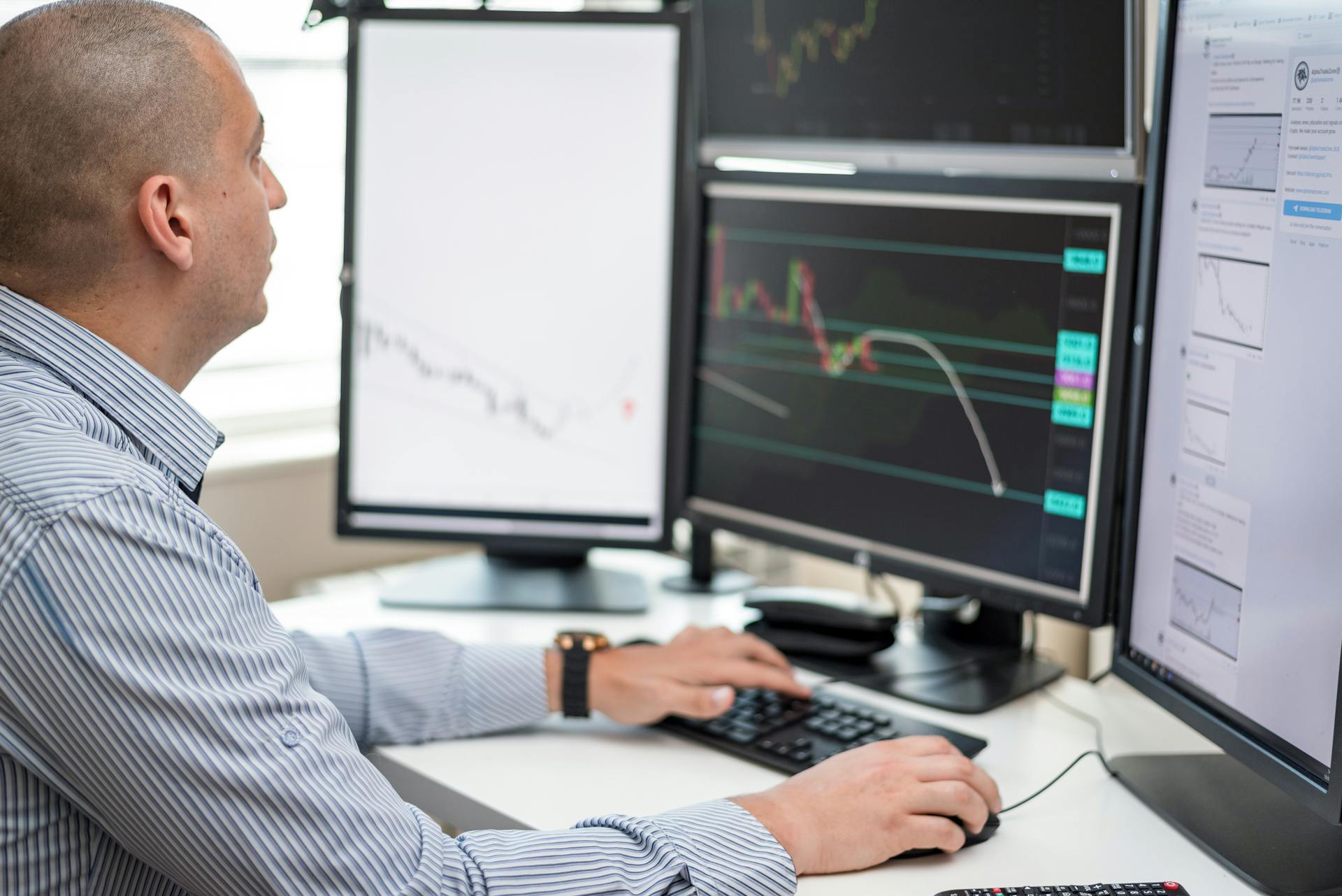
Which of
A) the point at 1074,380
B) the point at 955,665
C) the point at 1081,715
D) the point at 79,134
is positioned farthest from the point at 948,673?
the point at 79,134

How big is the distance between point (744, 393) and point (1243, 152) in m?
0.65

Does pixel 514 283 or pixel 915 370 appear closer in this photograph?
→ pixel 915 370

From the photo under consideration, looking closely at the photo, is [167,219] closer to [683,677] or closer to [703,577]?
[683,677]

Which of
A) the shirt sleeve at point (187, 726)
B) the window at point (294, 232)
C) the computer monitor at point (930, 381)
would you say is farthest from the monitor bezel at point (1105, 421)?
the window at point (294, 232)

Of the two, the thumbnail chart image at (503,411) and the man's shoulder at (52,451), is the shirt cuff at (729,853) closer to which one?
the man's shoulder at (52,451)

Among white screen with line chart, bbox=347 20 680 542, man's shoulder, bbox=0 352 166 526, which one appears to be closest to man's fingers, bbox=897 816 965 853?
man's shoulder, bbox=0 352 166 526

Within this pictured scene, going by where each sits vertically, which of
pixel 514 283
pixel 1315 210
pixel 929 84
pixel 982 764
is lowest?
pixel 982 764

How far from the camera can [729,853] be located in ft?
3.06

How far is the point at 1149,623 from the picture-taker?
116 centimetres

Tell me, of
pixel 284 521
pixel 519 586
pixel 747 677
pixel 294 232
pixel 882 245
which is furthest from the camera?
pixel 294 232

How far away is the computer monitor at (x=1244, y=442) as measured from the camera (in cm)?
93

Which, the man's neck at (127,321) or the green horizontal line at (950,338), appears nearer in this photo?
the man's neck at (127,321)

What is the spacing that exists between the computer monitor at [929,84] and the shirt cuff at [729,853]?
743 millimetres

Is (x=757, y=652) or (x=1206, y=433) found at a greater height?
(x=1206, y=433)
